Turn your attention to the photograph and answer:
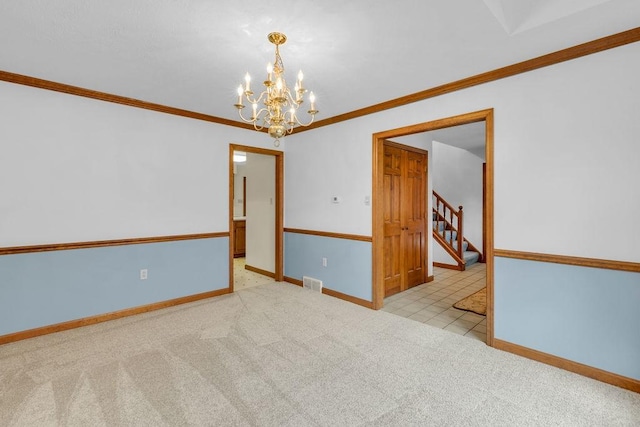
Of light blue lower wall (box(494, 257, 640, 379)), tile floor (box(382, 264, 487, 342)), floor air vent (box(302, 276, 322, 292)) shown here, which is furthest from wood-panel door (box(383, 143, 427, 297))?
light blue lower wall (box(494, 257, 640, 379))

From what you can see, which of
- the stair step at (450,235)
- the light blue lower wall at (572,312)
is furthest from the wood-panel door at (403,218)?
the stair step at (450,235)

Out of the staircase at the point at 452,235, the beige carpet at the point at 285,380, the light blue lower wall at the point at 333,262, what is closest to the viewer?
the beige carpet at the point at 285,380

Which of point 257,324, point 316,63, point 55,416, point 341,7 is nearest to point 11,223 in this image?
point 55,416

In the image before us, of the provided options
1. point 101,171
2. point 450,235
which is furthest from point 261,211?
point 450,235

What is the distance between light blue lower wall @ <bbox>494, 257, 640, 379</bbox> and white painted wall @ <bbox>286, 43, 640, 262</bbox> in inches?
6.7

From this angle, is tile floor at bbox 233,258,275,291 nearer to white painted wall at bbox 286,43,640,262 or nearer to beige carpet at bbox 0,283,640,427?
beige carpet at bbox 0,283,640,427

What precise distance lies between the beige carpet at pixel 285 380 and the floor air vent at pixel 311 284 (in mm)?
1162

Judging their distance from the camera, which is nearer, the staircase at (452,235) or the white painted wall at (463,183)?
the staircase at (452,235)

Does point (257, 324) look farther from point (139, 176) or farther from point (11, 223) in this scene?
point (11, 223)

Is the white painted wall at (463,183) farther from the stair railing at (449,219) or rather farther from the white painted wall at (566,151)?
the white painted wall at (566,151)

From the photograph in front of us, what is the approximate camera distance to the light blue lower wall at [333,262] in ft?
12.6

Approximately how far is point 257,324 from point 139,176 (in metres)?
2.21

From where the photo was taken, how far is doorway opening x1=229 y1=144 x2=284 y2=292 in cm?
483

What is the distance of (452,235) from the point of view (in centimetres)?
655
